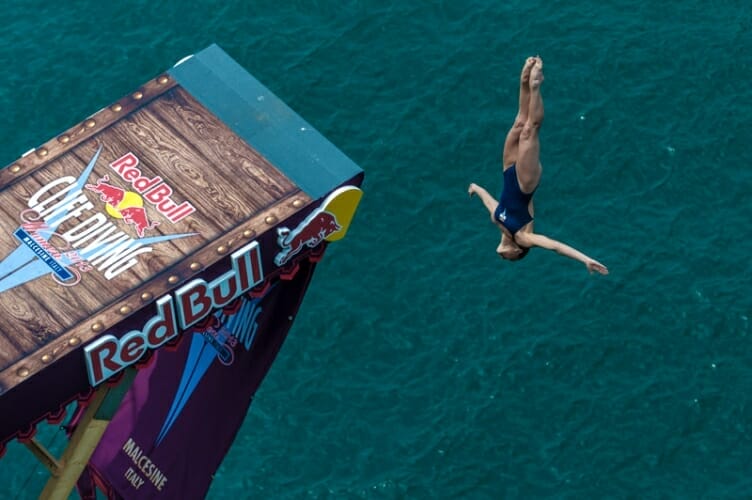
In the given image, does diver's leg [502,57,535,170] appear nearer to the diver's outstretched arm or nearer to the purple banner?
the diver's outstretched arm

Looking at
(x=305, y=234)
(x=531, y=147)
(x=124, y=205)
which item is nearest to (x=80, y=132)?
(x=124, y=205)

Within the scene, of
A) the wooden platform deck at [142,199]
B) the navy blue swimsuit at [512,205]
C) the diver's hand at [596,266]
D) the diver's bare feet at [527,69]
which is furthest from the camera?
the wooden platform deck at [142,199]

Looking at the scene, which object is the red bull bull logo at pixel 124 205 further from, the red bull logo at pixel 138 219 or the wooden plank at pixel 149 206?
the wooden plank at pixel 149 206

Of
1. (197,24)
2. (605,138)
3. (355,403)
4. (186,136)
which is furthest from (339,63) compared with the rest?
(186,136)

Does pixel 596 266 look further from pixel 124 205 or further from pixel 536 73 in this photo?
pixel 124 205

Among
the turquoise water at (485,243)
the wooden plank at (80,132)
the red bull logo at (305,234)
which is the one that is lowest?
the turquoise water at (485,243)

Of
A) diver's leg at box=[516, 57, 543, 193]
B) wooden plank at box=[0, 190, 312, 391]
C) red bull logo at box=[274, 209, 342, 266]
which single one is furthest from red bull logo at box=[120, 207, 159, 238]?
diver's leg at box=[516, 57, 543, 193]

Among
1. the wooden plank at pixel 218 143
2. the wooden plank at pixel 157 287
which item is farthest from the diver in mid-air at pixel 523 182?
the wooden plank at pixel 218 143
